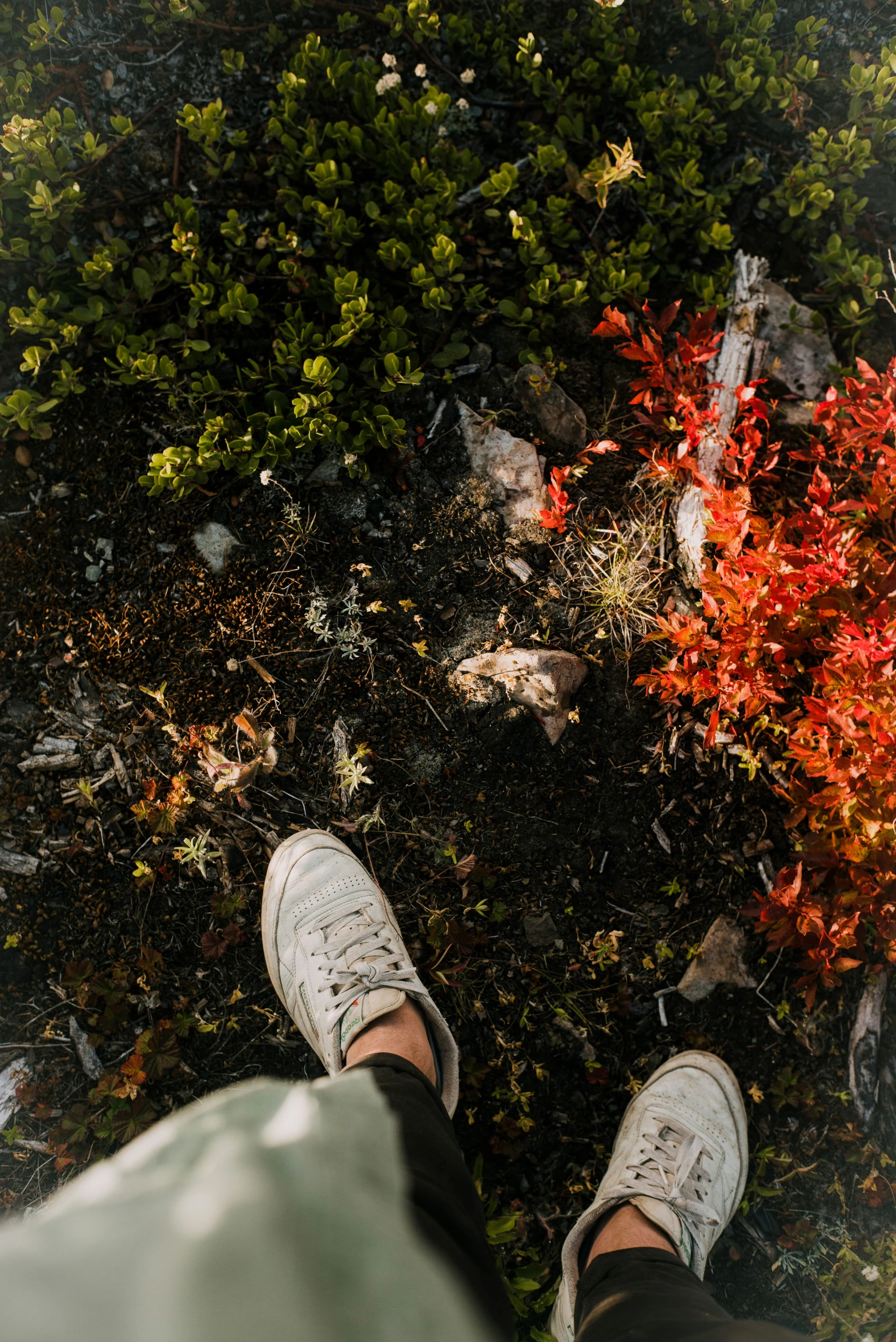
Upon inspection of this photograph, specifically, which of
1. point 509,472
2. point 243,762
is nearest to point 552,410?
point 509,472

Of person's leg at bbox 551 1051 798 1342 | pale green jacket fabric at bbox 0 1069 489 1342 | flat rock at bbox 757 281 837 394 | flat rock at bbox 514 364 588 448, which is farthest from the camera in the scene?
flat rock at bbox 757 281 837 394

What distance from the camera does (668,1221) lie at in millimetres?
2420

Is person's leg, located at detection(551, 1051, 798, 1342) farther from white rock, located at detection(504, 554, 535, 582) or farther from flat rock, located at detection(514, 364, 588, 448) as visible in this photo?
flat rock, located at detection(514, 364, 588, 448)

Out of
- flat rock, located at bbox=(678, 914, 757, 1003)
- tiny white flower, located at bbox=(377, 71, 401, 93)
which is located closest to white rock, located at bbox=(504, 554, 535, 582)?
flat rock, located at bbox=(678, 914, 757, 1003)

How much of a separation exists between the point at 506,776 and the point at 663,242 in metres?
2.34

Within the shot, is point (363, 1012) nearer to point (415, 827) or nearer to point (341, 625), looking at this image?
point (415, 827)

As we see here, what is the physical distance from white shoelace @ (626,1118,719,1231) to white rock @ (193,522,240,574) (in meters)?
2.68

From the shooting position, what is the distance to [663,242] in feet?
9.83

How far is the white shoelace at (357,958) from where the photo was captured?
2549 millimetres

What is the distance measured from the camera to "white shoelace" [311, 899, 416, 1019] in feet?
8.36

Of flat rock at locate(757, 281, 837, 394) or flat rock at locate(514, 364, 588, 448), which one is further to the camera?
flat rock at locate(757, 281, 837, 394)

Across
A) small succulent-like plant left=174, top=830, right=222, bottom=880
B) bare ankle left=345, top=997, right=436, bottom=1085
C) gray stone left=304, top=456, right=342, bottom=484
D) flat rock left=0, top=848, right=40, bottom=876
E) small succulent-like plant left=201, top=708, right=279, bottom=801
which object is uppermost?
gray stone left=304, top=456, right=342, bottom=484

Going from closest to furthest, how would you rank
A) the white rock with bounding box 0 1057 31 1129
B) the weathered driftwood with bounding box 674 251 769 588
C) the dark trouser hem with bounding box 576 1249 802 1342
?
the dark trouser hem with bounding box 576 1249 802 1342 < the white rock with bounding box 0 1057 31 1129 < the weathered driftwood with bounding box 674 251 769 588

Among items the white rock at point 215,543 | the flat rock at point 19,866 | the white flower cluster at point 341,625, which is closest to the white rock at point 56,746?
the flat rock at point 19,866
